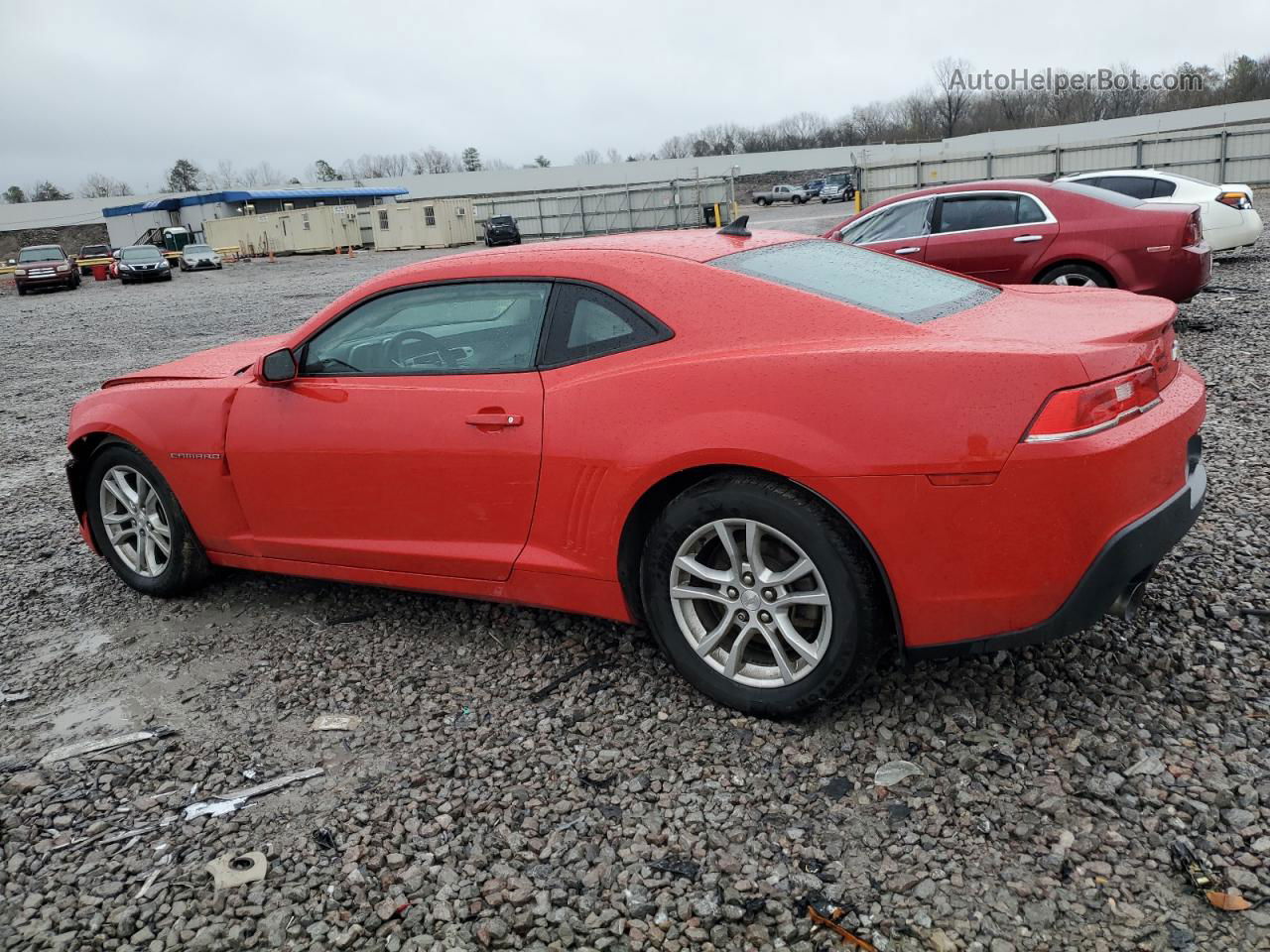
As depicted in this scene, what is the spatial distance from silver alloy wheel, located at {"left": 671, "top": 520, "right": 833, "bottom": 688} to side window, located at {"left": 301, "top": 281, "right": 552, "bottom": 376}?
3.04ft

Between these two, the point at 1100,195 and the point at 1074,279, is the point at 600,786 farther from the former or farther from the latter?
the point at 1100,195

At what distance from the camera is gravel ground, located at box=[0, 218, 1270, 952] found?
2.33 m

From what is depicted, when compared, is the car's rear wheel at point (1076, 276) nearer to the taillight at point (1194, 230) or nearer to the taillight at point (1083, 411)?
the taillight at point (1194, 230)

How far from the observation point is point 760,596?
2934 mm

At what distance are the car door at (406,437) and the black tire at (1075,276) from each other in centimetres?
676

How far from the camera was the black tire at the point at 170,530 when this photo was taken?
14.0ft

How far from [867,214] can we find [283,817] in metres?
8.83

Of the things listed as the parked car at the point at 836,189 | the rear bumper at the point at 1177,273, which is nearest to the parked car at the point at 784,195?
the parked car at the point at 836,189

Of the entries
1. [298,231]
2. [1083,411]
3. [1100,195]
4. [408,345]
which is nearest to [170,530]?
[408,345]

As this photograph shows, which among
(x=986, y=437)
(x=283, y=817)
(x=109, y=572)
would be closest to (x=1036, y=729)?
(x=986, y=437)

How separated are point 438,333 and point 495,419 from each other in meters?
0.59

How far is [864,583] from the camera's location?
9.05 ft

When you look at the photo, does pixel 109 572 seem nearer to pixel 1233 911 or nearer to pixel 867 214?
pixel 1233 911

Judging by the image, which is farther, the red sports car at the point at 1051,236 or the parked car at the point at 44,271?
the parked car at the point at 44,271
